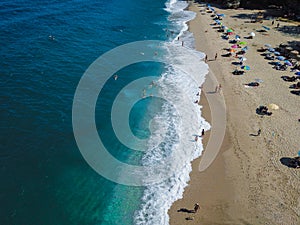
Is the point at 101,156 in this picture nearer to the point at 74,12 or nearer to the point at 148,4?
the point at 74,12

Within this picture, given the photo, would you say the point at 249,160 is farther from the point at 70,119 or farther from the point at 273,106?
the point at 70,119

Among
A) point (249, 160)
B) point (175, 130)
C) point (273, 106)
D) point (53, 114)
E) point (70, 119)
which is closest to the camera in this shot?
point (249, 160)

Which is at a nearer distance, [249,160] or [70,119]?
[249,160]

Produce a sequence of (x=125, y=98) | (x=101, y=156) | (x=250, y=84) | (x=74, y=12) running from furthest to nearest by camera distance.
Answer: (x=74, y=12)
(x=250, y=84)
(x=125, y=98)
(x=101, y=156)

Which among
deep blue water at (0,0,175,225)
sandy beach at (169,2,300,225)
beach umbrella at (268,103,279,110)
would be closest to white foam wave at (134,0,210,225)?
sandy beach at (169,2,300,225)

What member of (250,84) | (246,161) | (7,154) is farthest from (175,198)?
(250,84)

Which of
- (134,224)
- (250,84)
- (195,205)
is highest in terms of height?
(250,84)

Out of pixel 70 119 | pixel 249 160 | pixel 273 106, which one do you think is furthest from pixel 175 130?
pixel 273 106
